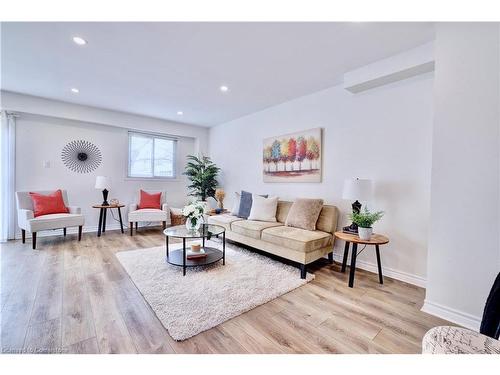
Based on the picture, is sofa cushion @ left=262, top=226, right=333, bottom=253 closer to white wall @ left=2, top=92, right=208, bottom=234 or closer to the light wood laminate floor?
the light wood laminate floor

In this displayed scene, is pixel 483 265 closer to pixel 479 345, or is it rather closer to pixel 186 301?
pixel 479 345

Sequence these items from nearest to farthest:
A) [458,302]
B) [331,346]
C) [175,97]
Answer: [331,346] < [458,302] < [175,97]

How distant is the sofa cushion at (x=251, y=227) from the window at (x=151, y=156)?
2864 mm

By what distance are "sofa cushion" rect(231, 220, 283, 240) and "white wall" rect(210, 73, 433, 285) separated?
2.61 feet

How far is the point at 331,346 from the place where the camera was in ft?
4.73

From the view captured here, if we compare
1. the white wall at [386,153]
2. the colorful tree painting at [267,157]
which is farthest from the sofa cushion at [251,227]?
the colorful tree painting at [267,157]

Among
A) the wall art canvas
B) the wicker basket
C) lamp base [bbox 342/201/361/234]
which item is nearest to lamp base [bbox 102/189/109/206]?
the wicker basket

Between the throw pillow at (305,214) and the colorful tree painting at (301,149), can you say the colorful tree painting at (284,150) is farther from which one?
the throw pillow at (305,214)

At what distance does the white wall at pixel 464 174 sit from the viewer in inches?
63.2

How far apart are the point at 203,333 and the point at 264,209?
2.16m

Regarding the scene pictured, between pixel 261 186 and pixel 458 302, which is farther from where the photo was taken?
pixel 261 186
